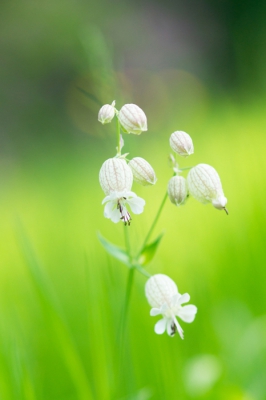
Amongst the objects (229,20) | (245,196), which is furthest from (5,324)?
(229,20)

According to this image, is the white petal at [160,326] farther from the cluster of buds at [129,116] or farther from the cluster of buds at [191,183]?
the cluster of buds at [129,116]

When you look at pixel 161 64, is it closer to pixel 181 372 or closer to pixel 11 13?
pixel 11 13

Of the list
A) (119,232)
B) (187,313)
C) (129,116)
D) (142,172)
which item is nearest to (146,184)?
(142,172)

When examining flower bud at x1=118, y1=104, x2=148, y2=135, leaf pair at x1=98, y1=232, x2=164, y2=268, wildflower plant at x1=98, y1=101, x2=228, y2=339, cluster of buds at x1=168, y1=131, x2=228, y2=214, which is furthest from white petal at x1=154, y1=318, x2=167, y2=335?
flower bud at x1=118, y1=104, x2=148, y2=135

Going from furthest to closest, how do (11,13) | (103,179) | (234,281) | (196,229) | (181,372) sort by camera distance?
(11,13) → (196,229) → (234,281) → (181,372) → (103,179)

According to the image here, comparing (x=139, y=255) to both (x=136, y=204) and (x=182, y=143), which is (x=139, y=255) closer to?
(x=136, y=204)

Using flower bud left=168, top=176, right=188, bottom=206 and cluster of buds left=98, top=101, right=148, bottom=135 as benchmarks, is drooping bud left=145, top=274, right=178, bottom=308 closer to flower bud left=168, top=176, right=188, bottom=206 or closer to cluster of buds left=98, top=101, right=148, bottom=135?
flower bud left=168, top=176, right=188, bottom=206

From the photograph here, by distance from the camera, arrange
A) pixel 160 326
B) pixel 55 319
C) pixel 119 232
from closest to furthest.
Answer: pixel 160 326 → pixel 55 319 → pixel 119 232

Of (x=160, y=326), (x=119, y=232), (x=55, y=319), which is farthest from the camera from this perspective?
(x=119, y=232)
